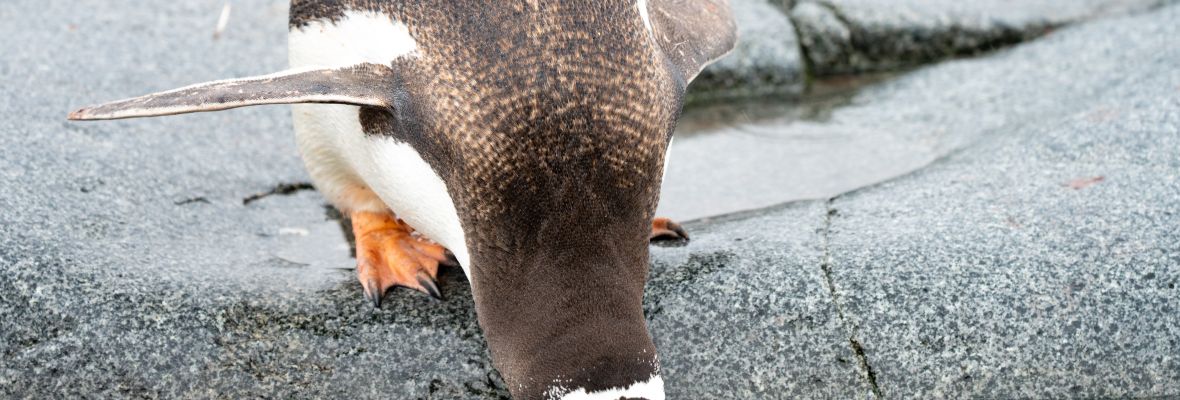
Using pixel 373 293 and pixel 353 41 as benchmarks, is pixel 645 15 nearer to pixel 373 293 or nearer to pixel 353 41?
pixel 353 41

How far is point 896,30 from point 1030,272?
3.13 m

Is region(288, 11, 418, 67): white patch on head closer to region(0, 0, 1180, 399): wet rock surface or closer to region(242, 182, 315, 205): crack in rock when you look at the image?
region(0, 0, 1180, 399): wet rock surface

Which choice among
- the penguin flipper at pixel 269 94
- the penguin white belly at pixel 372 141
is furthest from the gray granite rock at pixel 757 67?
the penguin flipper at pixel 269 94

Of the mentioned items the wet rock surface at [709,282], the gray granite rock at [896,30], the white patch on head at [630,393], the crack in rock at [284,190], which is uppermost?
the white patch on head at [630,393]

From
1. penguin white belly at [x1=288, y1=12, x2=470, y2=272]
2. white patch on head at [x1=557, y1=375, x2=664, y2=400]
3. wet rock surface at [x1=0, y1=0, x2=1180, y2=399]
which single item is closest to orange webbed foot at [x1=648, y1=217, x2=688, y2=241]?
wet rock surface at [x1=0, y1=0, x2=1180, y2=399]

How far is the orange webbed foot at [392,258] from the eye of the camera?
11.0 ft

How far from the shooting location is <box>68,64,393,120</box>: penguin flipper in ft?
8.54

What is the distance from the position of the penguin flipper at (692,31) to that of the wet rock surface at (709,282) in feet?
1.96

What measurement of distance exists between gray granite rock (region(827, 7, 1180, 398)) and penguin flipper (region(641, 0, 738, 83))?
69 centimetres

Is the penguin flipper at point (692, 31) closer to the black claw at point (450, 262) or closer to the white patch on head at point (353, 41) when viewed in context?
the white patch on head at point (353, 41)

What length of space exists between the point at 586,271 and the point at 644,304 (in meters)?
0.61

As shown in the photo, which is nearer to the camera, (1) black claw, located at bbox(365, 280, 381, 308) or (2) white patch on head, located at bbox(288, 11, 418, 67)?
(2) white patch on head, located at bbox(288, 11, 418, 67)

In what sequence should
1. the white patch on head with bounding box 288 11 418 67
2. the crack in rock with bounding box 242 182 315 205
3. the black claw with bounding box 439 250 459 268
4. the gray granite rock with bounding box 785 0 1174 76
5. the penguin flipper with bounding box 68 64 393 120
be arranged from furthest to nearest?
the gray granite rock with bounding box 785 0 1174 76 < the crack in rock with bounding box 242 182 315 205 < the black claw with bounding box 439 250 459 268 < the white patch on head with bounding box 288 11 418 67 < the penguin flipper with bounding box 68 64 393 120

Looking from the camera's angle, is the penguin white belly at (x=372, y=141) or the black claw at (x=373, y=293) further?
the black claw at (x=373, y=293)
